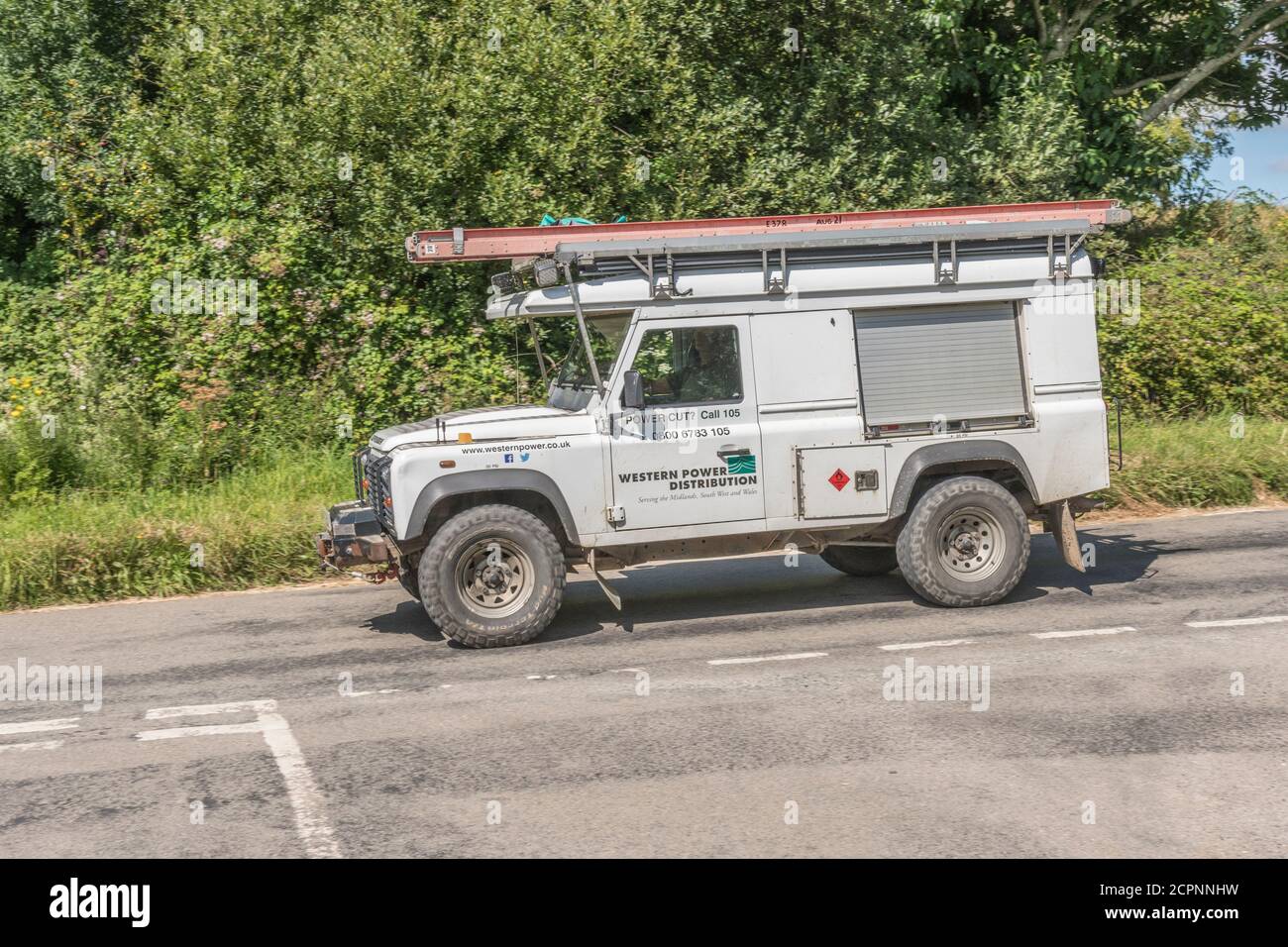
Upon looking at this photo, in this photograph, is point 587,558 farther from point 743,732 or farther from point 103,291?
point 103,291

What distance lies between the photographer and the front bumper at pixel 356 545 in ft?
29.9

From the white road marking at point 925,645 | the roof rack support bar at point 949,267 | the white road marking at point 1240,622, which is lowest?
the white road marking at point 1240,622

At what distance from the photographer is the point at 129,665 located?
8.99 meters

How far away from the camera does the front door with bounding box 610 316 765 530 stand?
923 cm

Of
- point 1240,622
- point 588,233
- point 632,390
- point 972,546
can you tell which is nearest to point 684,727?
point 632,390

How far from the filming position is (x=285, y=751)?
23.1ft

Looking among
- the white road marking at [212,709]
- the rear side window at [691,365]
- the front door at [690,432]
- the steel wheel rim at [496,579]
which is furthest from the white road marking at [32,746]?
the rear side window at [691,365]


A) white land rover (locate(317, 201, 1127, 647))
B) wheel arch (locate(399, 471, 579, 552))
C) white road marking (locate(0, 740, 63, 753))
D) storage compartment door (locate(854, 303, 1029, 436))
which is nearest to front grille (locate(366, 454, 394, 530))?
white land rover (locate(317, 201, 1127, 647))

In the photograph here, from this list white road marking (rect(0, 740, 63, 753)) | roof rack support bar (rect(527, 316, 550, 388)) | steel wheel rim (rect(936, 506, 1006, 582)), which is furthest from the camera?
roof rack support bar (rect(527, 316, 550, 388))

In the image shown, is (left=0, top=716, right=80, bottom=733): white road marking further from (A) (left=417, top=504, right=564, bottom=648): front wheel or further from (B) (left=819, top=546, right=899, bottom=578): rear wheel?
(B) (left=819, top=546, right=899, bottom=578): rear wheel

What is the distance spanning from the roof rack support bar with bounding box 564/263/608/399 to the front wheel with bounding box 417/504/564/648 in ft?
3.50

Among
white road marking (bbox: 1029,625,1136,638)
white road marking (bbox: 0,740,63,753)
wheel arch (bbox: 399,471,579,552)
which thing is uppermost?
wheel arch (bbox: 399,471,579,552)
